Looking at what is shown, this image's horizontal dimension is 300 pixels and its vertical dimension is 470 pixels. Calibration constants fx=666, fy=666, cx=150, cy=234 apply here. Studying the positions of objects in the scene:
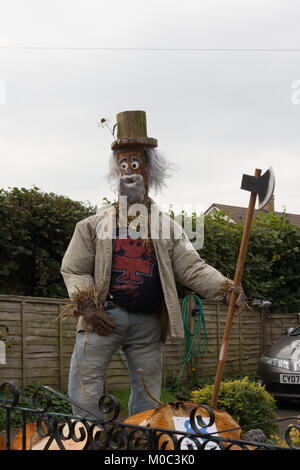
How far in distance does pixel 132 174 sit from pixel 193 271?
0.66m

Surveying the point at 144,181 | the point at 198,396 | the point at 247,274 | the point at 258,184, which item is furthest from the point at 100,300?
the point at 247,274

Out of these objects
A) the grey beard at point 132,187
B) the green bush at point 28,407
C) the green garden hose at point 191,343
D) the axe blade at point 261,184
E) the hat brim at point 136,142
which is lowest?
the green bush at point 28,407

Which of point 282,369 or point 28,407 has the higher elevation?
point 282,369

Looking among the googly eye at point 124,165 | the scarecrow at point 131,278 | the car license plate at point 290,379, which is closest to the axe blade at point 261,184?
the scarecrow at point 131,278

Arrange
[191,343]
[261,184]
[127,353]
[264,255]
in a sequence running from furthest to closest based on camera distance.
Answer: [264,255]
[191,343]
[127,353]
[261,184]

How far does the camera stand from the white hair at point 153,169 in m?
3.92

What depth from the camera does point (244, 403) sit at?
5.07 meters

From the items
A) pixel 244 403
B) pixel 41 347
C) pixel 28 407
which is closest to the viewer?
pixel 244 403

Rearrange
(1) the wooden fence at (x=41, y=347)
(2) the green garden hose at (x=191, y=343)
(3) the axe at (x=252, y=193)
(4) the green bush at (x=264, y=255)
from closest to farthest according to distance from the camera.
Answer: (3) the axe at (x=252, y=193) → (1) the wooden fence at (x=41, y=347) → (2) the green garden hose at (x=191, y=343) → (4) the green bush at (x=264, y=255)

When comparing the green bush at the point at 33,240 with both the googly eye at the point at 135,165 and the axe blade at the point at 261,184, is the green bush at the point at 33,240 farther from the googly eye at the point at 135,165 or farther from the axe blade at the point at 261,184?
the axe blade at the point at 261,184

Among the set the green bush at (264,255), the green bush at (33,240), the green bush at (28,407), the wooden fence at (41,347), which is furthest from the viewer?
the green bush at (264,255)

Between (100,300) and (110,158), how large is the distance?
0.89 meters

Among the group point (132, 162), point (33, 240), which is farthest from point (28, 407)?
point (132, 162)

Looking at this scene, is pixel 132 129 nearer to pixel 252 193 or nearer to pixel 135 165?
pixel 135 165
